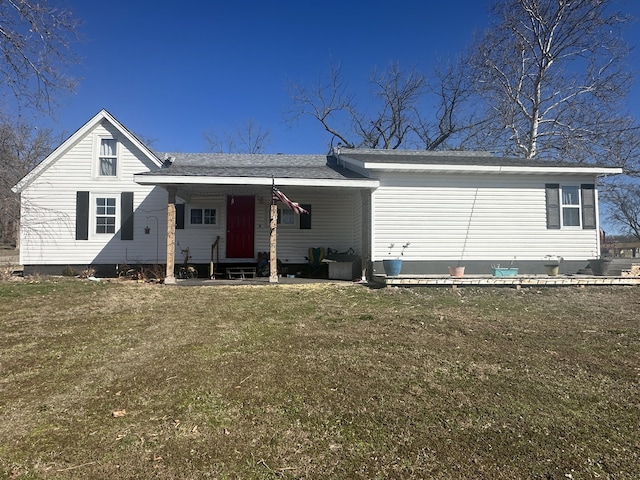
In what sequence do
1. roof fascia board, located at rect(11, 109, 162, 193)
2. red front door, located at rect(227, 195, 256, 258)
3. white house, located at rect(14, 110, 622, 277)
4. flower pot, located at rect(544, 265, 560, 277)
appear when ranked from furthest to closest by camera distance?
red front door, located at rect(227, 195, 256, 258) → roof fascia board, located at rect(11, 109, 162, 193) → white house, located at rect(14, 110, 622, 277) → flower pot, located at rect(544, 265, 560, 277)

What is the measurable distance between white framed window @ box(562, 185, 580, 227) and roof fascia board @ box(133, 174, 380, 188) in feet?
18.7

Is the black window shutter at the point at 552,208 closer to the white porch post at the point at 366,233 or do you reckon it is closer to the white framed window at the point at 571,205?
the white framed window at the point at 571,205

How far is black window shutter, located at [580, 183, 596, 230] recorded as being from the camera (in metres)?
11.3

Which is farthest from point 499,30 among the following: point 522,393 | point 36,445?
point 36,445

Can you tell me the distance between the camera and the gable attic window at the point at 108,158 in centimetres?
1285

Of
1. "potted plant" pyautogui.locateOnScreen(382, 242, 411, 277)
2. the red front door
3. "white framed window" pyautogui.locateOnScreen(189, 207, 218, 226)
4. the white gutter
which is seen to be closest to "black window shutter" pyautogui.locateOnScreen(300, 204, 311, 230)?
the red front door

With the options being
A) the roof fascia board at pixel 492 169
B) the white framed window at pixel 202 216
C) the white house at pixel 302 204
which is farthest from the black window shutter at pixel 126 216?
the roof fascia board at pixel 492 169

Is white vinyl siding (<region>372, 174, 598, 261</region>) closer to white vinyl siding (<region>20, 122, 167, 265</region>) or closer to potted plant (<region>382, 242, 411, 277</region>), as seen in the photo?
potted plant (<region>382, 242, 411, 277</region>)

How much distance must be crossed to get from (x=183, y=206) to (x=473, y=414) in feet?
38.2

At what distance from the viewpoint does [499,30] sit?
69.8 feet

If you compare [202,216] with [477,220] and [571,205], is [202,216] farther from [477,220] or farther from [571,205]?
[571,205]

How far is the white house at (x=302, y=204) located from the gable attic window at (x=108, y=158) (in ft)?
0.11

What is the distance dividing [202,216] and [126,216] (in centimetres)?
243

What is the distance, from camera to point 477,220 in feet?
36.9
